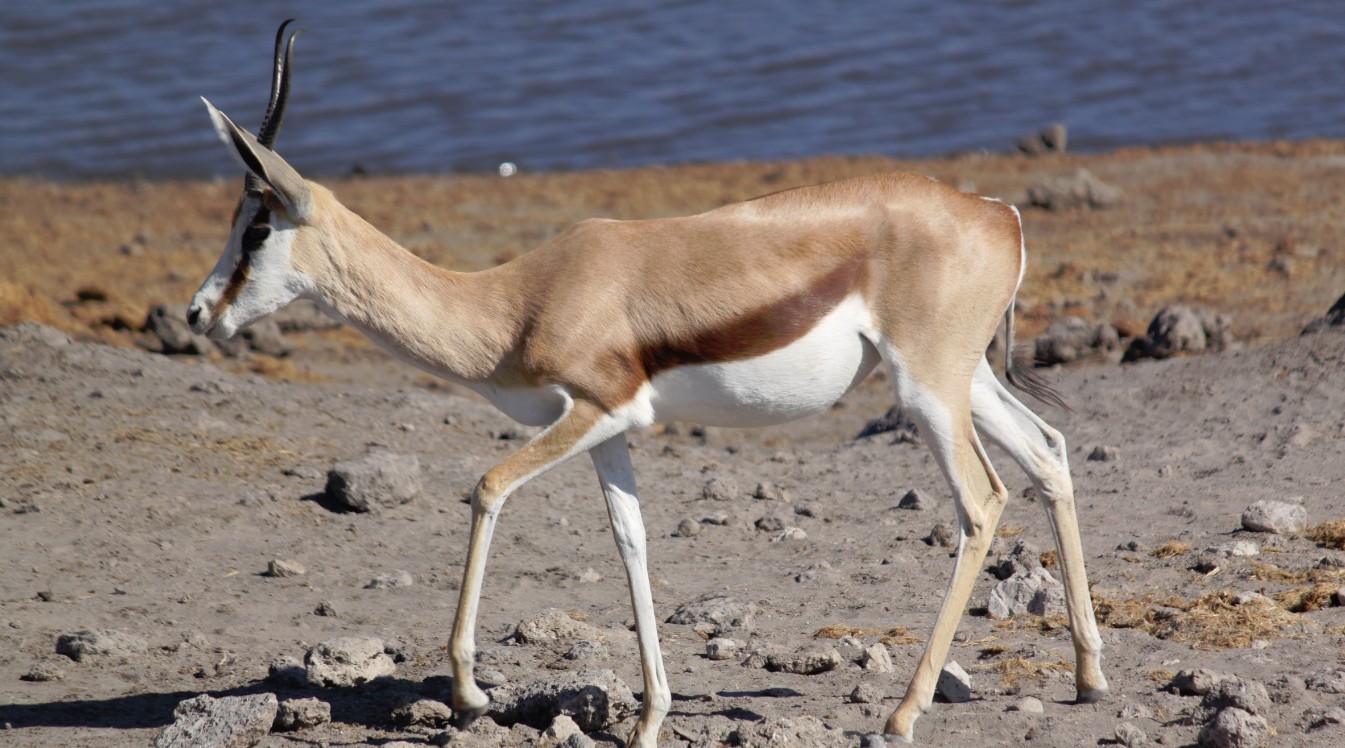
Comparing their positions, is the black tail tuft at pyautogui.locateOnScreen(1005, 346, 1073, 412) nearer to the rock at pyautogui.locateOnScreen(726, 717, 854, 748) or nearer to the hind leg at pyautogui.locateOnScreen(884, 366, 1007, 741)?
the hind leg at pyautogui.locateOnScreen(884, 366, 1007, 741)

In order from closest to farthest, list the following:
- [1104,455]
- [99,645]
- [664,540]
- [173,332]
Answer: [99,645] → [664,540] → [1104,455] → [173,332]

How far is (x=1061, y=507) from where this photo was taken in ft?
18.7

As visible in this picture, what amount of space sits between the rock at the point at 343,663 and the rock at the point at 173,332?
5.92 m

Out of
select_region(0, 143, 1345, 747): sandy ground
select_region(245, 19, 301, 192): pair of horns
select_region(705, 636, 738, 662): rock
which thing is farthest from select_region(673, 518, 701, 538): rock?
select_region(245, 19, 301, 192): pair of horns

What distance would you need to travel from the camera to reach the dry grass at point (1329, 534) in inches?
270

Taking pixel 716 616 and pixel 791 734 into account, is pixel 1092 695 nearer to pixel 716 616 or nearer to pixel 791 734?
pixel 791 734

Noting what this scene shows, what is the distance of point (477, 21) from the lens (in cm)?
3095

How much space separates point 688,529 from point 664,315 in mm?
2876

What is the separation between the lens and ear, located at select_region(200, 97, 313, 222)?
4.98 metres

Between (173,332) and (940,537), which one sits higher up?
(173,332)

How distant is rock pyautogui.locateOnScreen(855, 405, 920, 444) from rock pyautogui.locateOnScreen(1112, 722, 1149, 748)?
3857 millimetres

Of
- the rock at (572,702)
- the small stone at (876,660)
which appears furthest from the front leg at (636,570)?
the small stone at (876,660)

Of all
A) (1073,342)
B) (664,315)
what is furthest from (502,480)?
(1073,342)

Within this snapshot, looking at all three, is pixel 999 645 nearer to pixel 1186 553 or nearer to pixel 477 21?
pixel 1186 553
